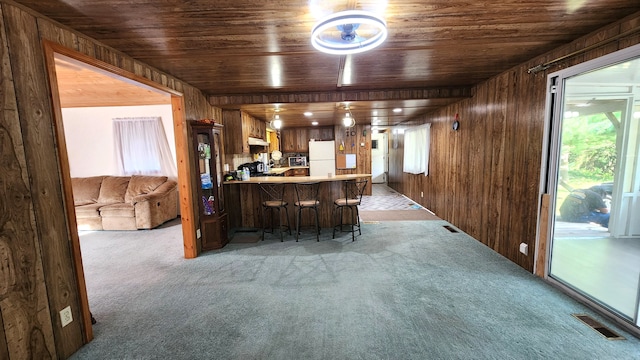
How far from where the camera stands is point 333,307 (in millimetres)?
2242

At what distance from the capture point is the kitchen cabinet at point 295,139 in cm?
805

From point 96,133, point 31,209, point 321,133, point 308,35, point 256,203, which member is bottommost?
point 256,203

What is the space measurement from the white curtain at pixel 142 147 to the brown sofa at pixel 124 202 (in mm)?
360

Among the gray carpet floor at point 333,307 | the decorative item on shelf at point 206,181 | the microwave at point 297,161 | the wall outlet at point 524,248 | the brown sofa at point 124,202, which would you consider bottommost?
the gray carpet floor at point 333,307

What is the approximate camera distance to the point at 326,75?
121 inches

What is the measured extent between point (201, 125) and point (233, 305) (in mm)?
2345

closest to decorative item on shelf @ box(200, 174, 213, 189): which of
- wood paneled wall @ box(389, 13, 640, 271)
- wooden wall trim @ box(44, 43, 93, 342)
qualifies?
wooden wall trim @ box(44, 43, 93, 342)

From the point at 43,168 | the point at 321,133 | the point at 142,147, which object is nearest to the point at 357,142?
the point at 321,133

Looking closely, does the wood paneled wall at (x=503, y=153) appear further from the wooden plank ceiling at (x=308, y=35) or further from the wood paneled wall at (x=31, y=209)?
the wood paneled wall at (x=31, y=209)

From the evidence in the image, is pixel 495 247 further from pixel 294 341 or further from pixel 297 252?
pixel 294 341

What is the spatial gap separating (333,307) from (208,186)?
2.44 m

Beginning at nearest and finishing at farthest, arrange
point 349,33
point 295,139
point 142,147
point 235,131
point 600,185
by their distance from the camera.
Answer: point 349,33
point 600,185
point 235,131
point 142,147
point 295,139

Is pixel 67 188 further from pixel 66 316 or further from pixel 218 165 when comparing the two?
pixel 218 165

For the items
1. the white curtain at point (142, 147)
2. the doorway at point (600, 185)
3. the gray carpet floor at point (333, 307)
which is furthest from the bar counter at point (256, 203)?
the doorway at point (600, 185)
